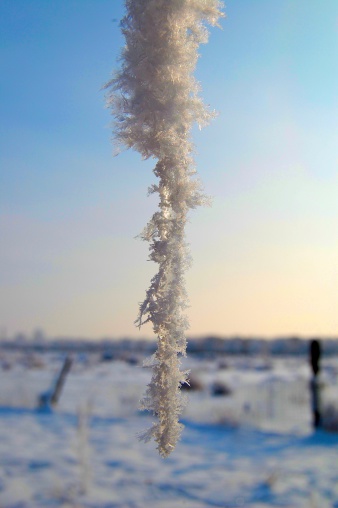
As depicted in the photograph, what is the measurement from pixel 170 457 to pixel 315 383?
371 centimetres

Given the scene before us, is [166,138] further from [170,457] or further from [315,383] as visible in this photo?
[315,383]

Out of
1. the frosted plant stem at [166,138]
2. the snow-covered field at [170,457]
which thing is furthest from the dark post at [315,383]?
the frosted plant stem at [166,138]

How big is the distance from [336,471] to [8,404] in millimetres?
7985

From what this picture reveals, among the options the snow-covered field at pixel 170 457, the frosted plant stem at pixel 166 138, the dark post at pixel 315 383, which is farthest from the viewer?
the dark post at pixel 315 383

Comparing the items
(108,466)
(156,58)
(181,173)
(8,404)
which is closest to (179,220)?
(181,173)

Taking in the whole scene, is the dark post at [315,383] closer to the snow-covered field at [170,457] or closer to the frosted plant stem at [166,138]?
the snow-covered field at [170,457]

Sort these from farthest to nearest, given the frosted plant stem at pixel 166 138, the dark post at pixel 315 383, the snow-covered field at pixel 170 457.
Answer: the dark post at pixel 315 383 → the snow-covered field at pixel 170 457 → the frosted plant stem at pixel 166 138

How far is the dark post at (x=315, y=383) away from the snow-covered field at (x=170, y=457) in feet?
1.00

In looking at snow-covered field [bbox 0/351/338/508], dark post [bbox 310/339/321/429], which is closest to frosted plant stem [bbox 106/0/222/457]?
snow-covered field [bbox 0/351/338/508]

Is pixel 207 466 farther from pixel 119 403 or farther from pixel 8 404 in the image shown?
pixel 8 404

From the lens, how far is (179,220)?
504 millimetres

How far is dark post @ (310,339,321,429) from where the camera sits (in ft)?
30.7

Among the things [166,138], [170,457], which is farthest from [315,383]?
[166,138]

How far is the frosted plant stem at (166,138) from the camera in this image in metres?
0.51
